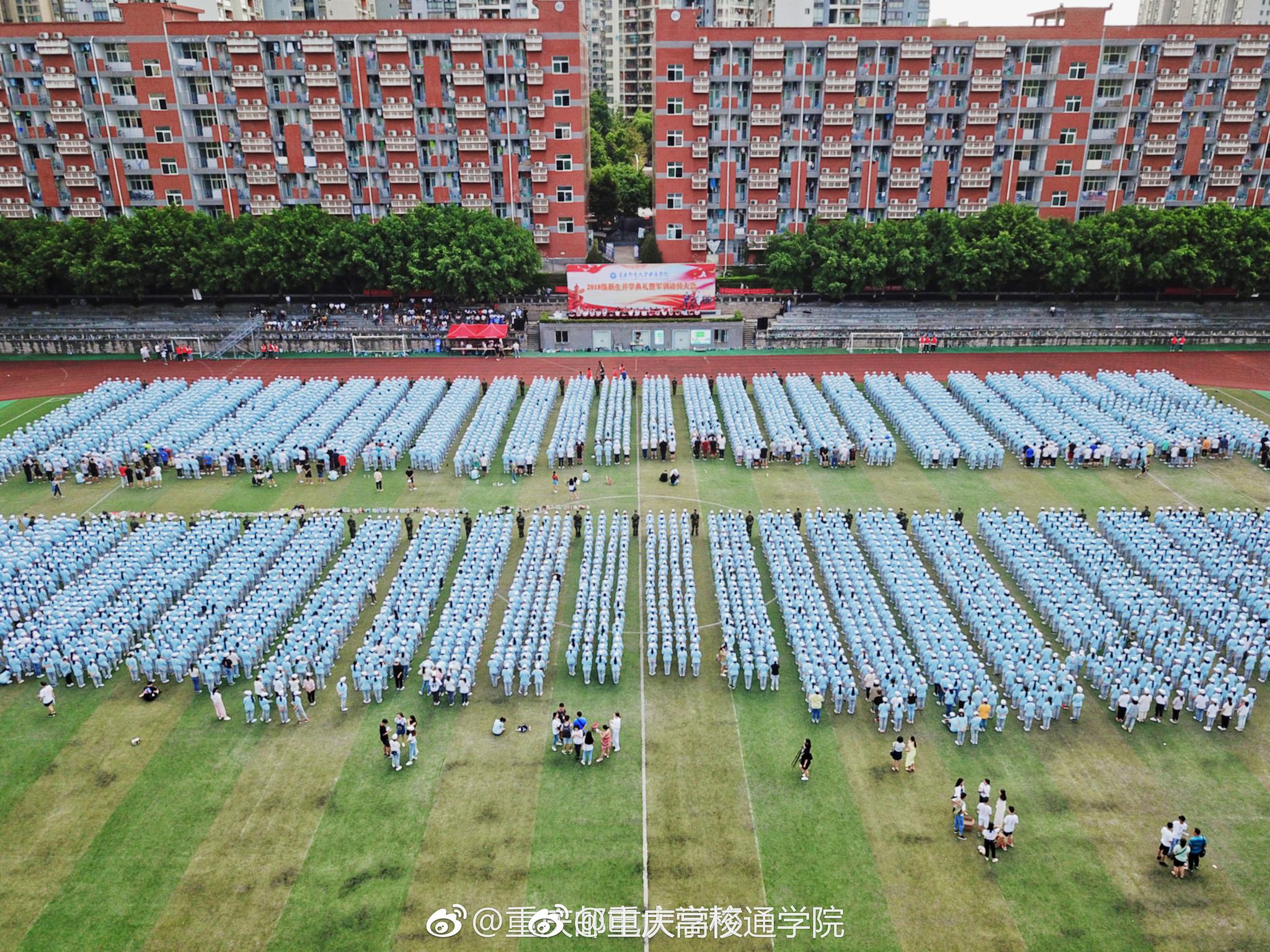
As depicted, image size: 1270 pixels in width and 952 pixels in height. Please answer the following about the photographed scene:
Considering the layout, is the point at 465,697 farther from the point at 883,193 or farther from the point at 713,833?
the point at 883,193

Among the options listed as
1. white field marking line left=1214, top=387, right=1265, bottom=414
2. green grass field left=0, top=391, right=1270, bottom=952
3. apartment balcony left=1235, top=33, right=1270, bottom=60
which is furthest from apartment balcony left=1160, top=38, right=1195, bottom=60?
green grass field left=0, top=391, right=1270, bottom=952

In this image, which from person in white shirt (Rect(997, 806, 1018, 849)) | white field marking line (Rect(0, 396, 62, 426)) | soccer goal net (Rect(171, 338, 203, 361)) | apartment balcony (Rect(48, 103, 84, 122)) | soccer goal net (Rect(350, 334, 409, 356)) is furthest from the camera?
apartment balcony (Rect(48, 103, 84, 122))

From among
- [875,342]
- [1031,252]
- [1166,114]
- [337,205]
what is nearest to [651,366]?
[875,342]

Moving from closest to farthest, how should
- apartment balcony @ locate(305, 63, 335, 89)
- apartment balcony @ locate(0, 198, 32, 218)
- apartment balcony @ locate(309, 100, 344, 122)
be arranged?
apartment balcony @ locate(305, 63, 335, 89)
apartment balcony @ locate(309, 100, 344, 122)
apartment balcony @ locate(0, 198, 32, 218)

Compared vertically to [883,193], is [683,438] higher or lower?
lower

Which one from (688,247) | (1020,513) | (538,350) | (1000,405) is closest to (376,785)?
(1020,513)

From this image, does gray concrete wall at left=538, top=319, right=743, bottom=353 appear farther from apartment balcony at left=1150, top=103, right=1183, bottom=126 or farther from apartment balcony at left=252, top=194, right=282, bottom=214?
apartment balcony at left=1150, top=103, right=1183, bottom=126

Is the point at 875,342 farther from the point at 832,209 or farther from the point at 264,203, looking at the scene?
the point at 264,203
